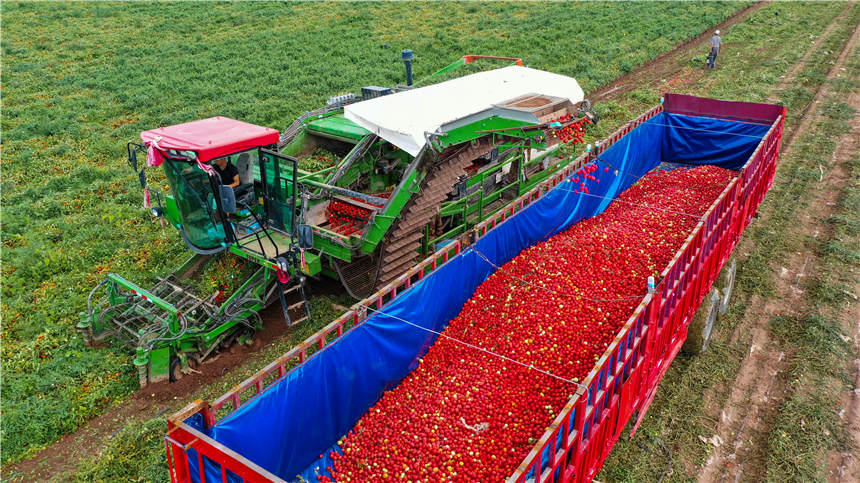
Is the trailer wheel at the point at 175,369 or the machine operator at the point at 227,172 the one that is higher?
the machine operator at the point at 227,172

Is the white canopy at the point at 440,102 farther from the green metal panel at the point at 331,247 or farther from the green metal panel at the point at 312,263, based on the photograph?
the green metal panel at the point at 312,263

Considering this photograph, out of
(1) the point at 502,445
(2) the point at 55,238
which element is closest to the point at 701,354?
(1) the point at 502,445

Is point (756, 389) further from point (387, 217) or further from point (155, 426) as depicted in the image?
point (155, 426)

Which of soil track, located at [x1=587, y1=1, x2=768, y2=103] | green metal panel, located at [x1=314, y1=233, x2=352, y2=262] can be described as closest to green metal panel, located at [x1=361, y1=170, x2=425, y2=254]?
green metal panel, located at [x1=314, y1=233, x2=352, y2=262]

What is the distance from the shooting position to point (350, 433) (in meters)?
6.19

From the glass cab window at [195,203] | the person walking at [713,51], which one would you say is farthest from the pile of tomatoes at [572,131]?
the person walking at [713,51]

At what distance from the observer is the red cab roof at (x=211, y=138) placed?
23.4ft

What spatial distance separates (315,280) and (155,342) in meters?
3.02

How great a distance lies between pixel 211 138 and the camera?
7348mm

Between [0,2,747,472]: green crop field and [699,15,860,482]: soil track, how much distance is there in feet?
23.9

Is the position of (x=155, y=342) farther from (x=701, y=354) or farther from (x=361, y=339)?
(x=701, y=354)

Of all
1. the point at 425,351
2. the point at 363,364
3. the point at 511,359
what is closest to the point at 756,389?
the point at 511,359

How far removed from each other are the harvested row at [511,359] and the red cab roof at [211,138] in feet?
11.2

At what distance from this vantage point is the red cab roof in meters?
7.12
